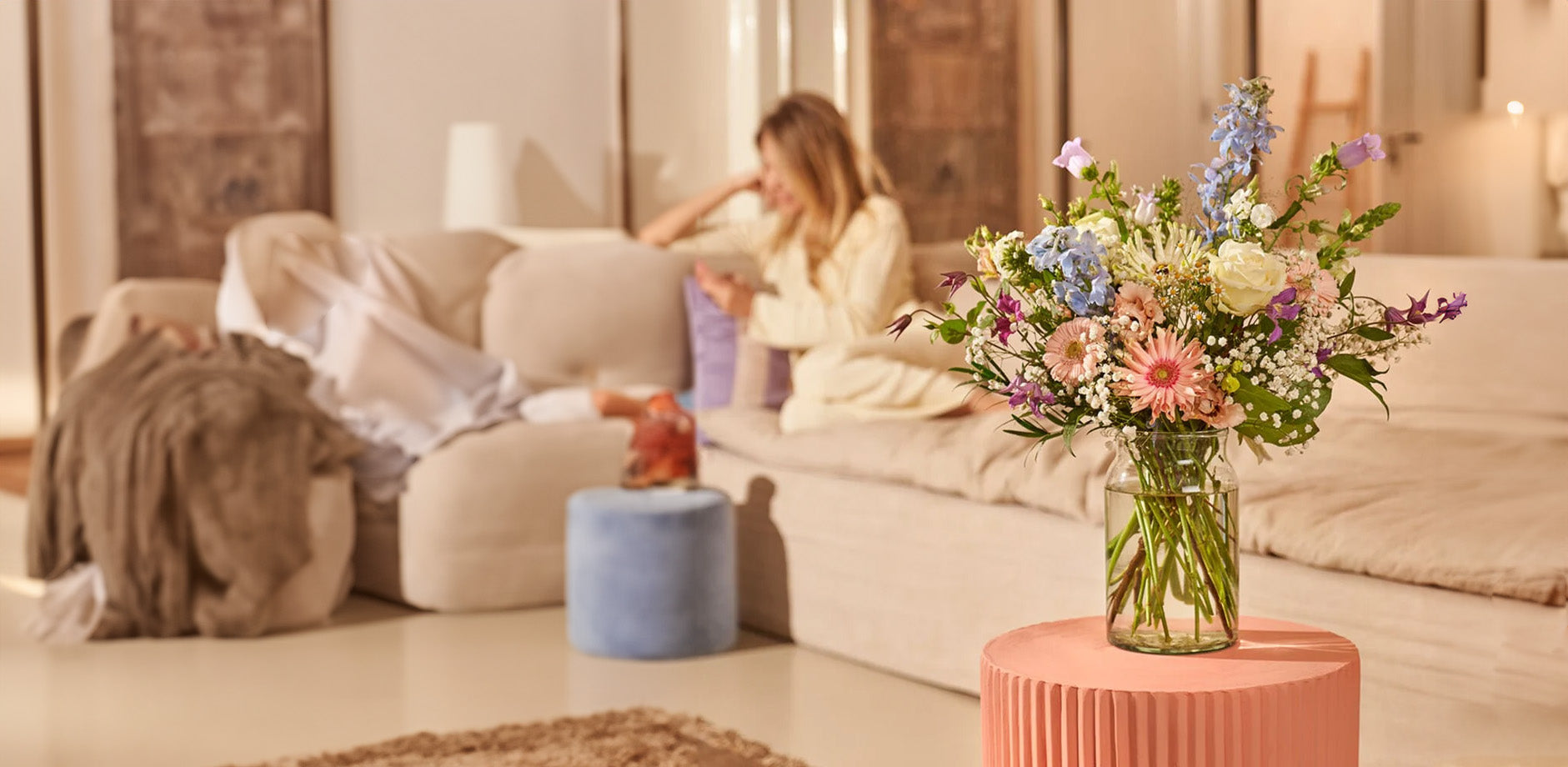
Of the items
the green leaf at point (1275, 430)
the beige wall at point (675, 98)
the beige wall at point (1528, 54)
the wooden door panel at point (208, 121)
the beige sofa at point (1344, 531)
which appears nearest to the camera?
the green leaf at point (1275, 430)

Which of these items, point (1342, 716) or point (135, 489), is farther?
point (135, 489)

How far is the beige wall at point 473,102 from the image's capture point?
6102mm

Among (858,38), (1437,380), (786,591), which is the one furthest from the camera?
(858,38)

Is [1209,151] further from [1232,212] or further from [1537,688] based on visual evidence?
[1232,212]

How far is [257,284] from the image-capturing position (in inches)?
170

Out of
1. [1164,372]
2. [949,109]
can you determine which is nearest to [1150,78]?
[949,109]

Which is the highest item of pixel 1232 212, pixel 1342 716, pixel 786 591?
pixel 1232 212

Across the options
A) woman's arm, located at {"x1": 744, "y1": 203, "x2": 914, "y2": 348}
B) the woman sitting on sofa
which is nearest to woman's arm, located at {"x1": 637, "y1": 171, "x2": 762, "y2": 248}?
the woman sitting on sofa

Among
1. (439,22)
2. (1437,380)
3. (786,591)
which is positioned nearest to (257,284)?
(786,591)

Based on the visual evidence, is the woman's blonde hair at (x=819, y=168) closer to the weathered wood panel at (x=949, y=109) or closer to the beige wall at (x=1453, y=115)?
the beige wall at (x=1453, y=115)

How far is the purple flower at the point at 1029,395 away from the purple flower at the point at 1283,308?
8.7 inches

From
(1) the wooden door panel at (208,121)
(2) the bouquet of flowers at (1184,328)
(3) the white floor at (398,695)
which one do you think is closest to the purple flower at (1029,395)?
(2) the bouquet of flowers at (1184,328)

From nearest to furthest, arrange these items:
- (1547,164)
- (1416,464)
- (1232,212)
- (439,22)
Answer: (1232,212) < (1416,464) < (1547,164) < (439,22)

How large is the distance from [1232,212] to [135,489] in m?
2.63
